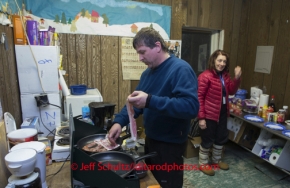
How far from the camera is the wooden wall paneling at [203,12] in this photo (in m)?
2.90

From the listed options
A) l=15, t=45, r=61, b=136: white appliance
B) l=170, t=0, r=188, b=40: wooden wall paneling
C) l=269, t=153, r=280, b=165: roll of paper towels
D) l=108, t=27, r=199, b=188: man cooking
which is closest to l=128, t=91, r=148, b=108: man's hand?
l=108, t=27, r=199, b=188: man cooking

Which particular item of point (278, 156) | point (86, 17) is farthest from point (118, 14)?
point (278, 156)

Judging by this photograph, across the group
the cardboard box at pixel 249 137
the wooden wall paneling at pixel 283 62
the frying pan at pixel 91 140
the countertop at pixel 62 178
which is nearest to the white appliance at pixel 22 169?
the countertop at pixel 62 178

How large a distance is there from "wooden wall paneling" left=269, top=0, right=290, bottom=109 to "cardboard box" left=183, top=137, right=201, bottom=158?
1.19 m

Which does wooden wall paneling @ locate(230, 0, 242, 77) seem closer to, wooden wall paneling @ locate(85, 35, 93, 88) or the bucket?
the bucket

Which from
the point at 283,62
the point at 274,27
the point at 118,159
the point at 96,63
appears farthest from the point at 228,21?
the point at 118,159

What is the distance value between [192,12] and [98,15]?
1328 mm

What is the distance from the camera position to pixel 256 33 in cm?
302

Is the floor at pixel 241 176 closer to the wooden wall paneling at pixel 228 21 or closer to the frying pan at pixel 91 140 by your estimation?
the frying pan at pixel 91 140

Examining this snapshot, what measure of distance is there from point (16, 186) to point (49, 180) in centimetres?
31

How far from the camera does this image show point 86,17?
238 centimetres

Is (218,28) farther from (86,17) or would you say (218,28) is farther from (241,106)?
(86,17)

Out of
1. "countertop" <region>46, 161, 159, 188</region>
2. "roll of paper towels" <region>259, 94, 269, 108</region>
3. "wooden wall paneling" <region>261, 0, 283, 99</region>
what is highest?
"wooden wall paneling" <region>261, 0, 283, 99</region>

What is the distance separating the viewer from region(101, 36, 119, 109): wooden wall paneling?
2535 millimetres
